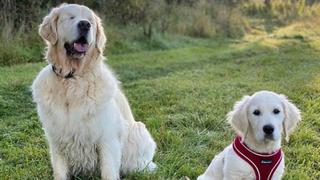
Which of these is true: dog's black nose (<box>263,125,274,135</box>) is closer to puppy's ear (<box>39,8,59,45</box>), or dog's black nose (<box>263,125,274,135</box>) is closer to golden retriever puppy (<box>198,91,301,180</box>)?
golden retriever puppy (<box>198,91,301,180</box>)

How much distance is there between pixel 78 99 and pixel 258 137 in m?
1.52

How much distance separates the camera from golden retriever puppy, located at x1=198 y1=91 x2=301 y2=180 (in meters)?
3.90

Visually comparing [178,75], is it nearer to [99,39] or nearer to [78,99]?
[99,39]

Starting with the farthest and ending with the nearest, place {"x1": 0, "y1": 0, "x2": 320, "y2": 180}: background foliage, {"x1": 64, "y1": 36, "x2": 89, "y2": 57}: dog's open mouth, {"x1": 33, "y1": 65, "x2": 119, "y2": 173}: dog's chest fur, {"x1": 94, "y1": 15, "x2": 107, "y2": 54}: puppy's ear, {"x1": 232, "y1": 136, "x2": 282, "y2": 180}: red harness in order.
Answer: {"x1": 0, "y1": 0, "x2": 320, "y2": 180}: background foliage
{"x1": 94, "y1": 15, "x2": 107, "y2": 54}: puppy's ear
{"x1": 64, "y1": 36, "x2": 89, "y2": 57}: dog's open mouth
{"x1": 33, "y1": 65, "x2": 119, "y2": 173}: dog's chest fur
{"x1": 232, "y1": 136, "x2": 282, "y2": 180}: red harness

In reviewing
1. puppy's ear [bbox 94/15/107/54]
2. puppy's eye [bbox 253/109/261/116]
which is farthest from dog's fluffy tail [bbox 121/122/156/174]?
puppy's eye [bbox 253/109/261/116]

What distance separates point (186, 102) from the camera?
7297 millimetres

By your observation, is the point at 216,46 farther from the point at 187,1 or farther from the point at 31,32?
the point at 31,32

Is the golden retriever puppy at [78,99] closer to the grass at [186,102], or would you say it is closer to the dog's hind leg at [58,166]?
the dog's hind leg at [58,166]

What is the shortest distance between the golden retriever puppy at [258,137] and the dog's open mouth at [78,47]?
138 cm

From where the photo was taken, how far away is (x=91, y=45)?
14.4 feet

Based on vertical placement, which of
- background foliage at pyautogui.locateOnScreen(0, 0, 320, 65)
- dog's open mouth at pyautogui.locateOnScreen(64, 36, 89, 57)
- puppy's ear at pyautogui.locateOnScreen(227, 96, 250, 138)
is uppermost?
dog's open mouth at pyautogui.locateOnScreen(64, 36, 89, 57)

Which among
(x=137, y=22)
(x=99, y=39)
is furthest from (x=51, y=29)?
(x=137, y=22)

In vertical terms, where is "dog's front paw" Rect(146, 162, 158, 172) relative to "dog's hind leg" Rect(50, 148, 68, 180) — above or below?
Result: below

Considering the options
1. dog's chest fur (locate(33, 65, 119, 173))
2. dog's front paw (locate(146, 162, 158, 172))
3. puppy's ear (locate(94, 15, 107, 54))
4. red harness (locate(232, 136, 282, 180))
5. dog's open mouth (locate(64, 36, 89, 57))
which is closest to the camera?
red harness (locate(232, 136, 282, 180))
